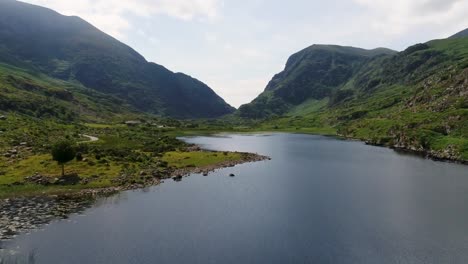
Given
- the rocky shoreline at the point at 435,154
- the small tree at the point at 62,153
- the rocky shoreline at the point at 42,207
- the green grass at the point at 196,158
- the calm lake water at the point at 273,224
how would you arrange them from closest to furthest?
1. the calm lake water at the point at 273,224
2. the rocky shoreline at the point at 42,207
3. the small tree at the point at 62,153
4. the green grass at the point at 196,158
5. the rocky shoreline at the point at 435,154

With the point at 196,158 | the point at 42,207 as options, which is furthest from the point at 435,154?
the point at 42,207

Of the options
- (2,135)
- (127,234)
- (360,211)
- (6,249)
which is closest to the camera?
(6,249)

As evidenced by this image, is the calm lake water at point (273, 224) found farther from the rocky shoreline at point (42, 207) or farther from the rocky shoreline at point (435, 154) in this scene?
the rocky shoreline at point (435, 154)

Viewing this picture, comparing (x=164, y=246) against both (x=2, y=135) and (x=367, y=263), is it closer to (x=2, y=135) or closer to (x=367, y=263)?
(x=367, y=263)

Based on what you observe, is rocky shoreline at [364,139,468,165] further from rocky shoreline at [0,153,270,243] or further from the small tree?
the small tree

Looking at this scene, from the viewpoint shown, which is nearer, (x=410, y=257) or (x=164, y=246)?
(x=410, y=257)

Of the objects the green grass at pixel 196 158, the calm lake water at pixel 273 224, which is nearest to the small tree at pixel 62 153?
the calm lake water at pixel 273 224

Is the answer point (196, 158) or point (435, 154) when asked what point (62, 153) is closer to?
point (196, 158)

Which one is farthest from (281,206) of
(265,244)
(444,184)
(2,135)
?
(2,135)

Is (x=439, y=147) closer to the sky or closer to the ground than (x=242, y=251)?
closer to the sky
